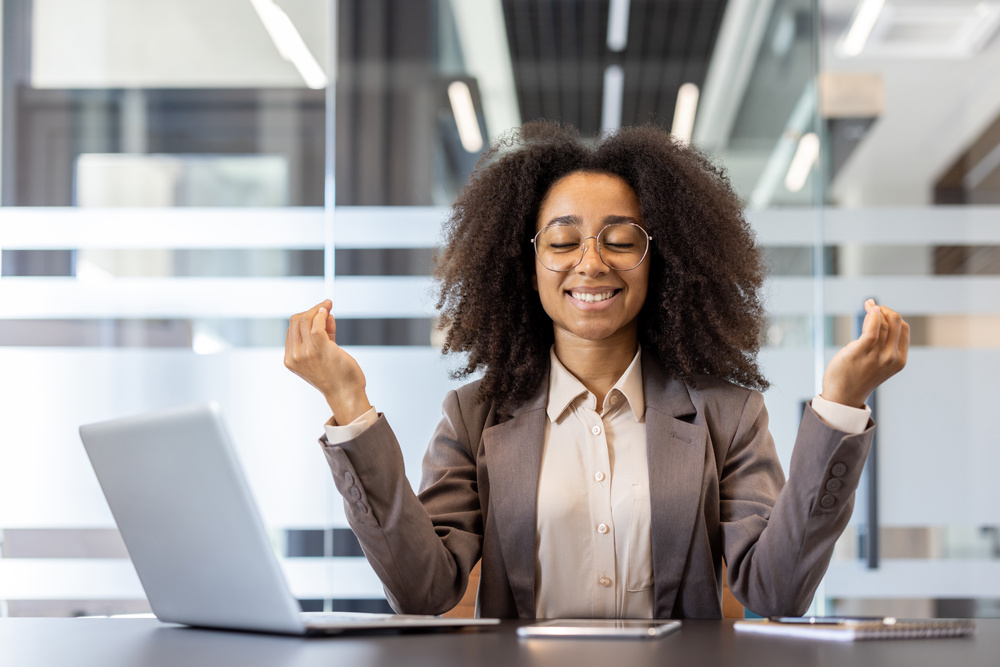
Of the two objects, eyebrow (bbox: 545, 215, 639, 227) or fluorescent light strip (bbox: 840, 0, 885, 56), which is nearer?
eyebrow (bbox: 545, 215, 639, 227)

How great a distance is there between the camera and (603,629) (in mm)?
919

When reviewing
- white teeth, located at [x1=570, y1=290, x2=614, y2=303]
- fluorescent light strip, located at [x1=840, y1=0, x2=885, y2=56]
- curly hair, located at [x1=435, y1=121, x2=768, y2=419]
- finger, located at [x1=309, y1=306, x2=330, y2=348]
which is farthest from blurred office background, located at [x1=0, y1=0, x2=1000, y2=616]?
finger, located at [x1=309, y1=306, x2=330, y2=348]

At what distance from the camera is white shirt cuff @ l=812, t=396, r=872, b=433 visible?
112 cm

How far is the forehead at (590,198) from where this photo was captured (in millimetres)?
1566

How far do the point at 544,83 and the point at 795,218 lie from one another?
0.98 metres

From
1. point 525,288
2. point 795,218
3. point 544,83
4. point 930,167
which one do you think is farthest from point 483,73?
point 525,288

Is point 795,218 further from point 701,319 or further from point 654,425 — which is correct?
point 654,425

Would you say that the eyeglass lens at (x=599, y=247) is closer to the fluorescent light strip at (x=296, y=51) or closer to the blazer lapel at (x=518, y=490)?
the blazer lapel at (x=518, y=490)

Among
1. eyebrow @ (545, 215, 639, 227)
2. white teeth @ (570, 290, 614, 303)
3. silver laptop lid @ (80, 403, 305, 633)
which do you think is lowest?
silver laptop lid @ (80, 403, 305, 633)

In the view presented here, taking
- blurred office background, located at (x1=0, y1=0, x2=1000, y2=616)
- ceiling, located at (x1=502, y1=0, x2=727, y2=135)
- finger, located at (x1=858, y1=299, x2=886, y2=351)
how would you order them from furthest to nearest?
1. ceiling, located at (x1=502, y1=0, x2=727, y2=135)
2. blurred office background, located at (x1=0, y1=0, x2=1000, y2=616)
3. finger, located at (x1=858, y1=299, x2=886, y2=351)

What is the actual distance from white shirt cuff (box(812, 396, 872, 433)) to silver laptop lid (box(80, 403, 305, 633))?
0.67 metres

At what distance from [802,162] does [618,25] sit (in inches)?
31.1

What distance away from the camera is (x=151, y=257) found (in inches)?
120

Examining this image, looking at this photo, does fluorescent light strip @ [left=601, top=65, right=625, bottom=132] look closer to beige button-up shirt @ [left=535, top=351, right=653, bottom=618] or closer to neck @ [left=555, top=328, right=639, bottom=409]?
neck @ [left=555, top=328, right=639, bottom=409]
